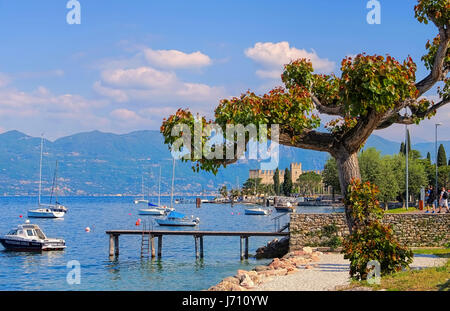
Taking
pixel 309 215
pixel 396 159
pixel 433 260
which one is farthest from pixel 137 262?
pixel 396 159

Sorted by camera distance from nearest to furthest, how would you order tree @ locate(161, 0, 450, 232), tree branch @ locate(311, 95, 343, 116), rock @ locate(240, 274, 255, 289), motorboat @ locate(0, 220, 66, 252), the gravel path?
tree @ locate(161, 0, 450, 232) < tree branch @ locate(311, 95, 343, 116) < the gravel path < rock @ locate(240, 274, 255, 289) < motorboat @ locate(0, 220, 66, 252)

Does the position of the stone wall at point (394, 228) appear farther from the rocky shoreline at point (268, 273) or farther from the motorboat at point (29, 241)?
the motorboat at point (29, 241)

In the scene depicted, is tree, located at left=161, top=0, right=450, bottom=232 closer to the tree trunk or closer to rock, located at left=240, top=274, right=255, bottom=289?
the tree trunk

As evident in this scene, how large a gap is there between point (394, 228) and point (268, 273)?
1033 centimetres

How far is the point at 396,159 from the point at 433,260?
63.1 meters

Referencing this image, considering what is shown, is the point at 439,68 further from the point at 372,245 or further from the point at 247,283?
the point at 247,283

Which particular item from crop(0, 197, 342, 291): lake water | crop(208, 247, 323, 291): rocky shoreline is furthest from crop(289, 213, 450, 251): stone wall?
crop(0, 197, 342, 291): lake water

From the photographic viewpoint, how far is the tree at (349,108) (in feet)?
40.9

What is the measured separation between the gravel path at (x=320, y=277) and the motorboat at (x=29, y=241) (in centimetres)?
2966

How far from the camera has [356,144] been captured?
13.6 meters

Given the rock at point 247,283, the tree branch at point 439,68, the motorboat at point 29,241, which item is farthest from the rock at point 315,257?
the motorboat at point 29,241

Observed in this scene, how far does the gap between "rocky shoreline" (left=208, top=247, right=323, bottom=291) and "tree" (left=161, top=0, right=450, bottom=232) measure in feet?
26.1

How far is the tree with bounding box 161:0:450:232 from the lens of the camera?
12461mm
